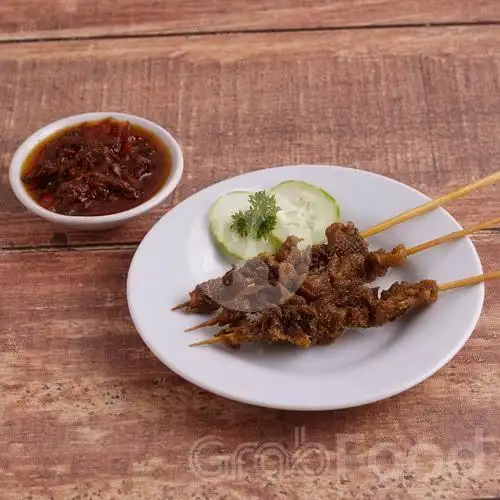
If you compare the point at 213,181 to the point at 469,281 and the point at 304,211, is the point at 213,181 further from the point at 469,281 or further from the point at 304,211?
the point at 469,281

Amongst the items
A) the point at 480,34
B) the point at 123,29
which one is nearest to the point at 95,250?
the point at 123,29

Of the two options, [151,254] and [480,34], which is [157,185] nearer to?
[151,254]

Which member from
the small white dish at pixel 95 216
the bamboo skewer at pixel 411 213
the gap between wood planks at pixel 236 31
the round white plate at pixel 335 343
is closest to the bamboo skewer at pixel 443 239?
the round white plate at pixel 335 343

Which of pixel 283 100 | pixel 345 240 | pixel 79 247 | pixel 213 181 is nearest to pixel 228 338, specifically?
pixel 345 240

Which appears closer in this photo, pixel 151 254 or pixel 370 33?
pixel 151 254

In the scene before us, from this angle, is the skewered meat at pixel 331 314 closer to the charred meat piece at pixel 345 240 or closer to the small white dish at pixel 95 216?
the charred meat piece at pixel 345 240
